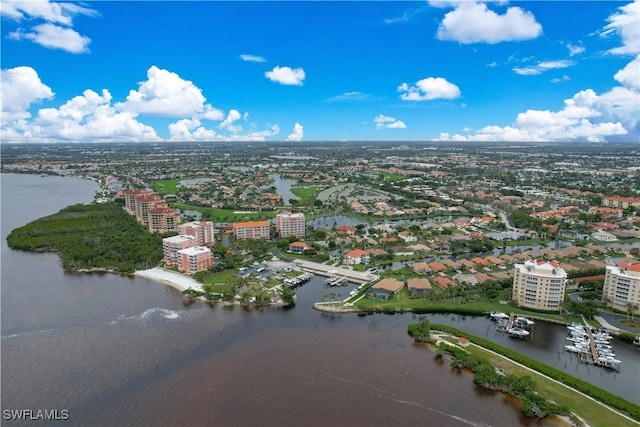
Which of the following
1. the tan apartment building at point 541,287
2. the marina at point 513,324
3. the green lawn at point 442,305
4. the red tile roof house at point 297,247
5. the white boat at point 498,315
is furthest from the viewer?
the red tile roof house at point 297,247

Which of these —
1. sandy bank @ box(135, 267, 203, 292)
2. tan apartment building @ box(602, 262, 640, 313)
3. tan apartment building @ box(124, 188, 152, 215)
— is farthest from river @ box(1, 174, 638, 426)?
tan apartment building @ box(124, 188, 152, 215)

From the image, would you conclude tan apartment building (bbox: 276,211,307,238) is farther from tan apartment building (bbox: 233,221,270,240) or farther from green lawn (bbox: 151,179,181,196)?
green lawn (bbox: 151,179,181,196)

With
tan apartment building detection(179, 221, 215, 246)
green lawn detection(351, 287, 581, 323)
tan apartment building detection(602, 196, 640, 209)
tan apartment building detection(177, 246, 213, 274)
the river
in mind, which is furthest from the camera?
tan apartment building detection(602, 196, 640, 209)

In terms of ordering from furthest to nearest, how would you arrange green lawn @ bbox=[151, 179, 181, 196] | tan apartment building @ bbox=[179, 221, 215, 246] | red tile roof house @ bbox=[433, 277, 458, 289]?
Answer: 1. green lawn @ bbox=[151, 179, 181, 196]
2. tan apartment building @ bbox=[179, 221, 215, 246]
3. red tile roof house @ bbox=[433, 277, 458, 289]

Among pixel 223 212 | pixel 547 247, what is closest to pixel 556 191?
pixel 547 247

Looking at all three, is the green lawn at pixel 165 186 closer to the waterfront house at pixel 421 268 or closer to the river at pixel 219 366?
the river at pixel 219 366

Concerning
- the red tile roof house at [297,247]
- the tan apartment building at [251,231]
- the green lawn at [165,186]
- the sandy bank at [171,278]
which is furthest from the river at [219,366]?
the green lawn at [165,186]
